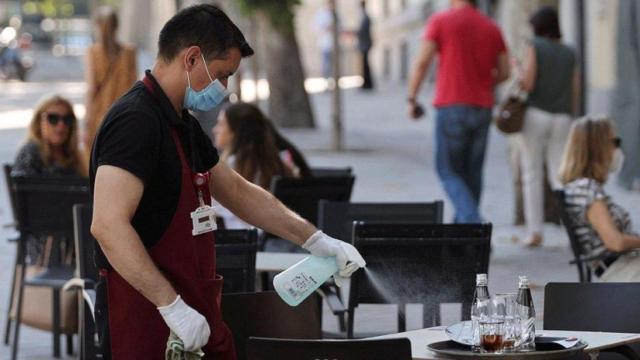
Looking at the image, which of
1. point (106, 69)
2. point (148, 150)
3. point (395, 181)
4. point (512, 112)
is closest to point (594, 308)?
point (148, 150)

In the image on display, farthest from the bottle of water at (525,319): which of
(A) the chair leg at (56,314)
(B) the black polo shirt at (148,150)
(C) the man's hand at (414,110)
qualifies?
(C) the man's hand at (414,110)

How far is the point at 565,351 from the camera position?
466cm

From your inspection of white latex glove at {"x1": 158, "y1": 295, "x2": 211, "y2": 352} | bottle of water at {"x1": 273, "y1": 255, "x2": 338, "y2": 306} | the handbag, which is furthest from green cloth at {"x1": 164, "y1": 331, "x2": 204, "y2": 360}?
the handbag

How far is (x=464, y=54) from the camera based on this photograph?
35.7 feet

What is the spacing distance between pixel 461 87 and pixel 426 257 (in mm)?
4392

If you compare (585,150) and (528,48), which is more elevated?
(528,48)

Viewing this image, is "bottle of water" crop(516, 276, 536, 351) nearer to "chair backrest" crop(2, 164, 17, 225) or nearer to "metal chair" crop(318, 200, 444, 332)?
"metal chair" crop(318, 200, 444, 332)

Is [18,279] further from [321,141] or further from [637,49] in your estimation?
[321,141]

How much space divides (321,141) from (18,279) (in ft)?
41.1

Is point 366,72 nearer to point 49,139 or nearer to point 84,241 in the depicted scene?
point 49,139

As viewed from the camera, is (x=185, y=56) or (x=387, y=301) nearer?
(x=185, y=56)

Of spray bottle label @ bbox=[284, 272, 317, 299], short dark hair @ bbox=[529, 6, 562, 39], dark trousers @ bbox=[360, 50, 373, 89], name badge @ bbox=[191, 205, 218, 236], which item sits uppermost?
dark trousers @ bbox=[360, 50, 373, 89]

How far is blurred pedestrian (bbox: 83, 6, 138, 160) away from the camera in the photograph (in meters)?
12.1

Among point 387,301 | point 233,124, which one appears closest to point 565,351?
point 387,301
